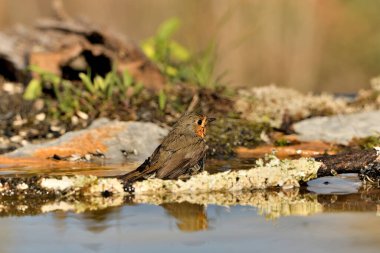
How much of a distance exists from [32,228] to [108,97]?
422cm

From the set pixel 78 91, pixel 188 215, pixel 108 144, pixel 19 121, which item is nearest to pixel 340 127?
pixel 108 144

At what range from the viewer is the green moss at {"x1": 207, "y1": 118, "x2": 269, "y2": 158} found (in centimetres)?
736

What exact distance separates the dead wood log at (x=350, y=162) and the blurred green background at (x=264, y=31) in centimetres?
671

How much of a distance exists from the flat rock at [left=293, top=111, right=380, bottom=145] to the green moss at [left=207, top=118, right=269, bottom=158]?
379mm

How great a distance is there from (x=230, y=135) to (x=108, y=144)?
1139 millimetres

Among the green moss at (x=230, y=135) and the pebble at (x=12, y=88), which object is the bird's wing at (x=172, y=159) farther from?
the pebble at (x=12, y=88)

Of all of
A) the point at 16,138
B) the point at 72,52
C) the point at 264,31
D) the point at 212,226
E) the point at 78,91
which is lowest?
the point at 212,226

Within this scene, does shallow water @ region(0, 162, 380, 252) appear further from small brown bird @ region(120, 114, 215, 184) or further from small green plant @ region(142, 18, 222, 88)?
small green plant @ region(142, 18, 222, 88)

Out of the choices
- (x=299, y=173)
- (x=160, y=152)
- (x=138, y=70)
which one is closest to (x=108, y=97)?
(x=138, y=70)

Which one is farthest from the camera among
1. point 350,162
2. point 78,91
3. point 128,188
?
point 78,91

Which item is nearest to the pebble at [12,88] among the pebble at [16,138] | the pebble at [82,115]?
the pebble at [82,115]

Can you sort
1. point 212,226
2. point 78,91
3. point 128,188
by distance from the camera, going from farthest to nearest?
point 78,91
point 128,188
point 212,226

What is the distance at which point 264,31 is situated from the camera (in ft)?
42.1

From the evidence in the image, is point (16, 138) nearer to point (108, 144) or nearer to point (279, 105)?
point (108, 144)
